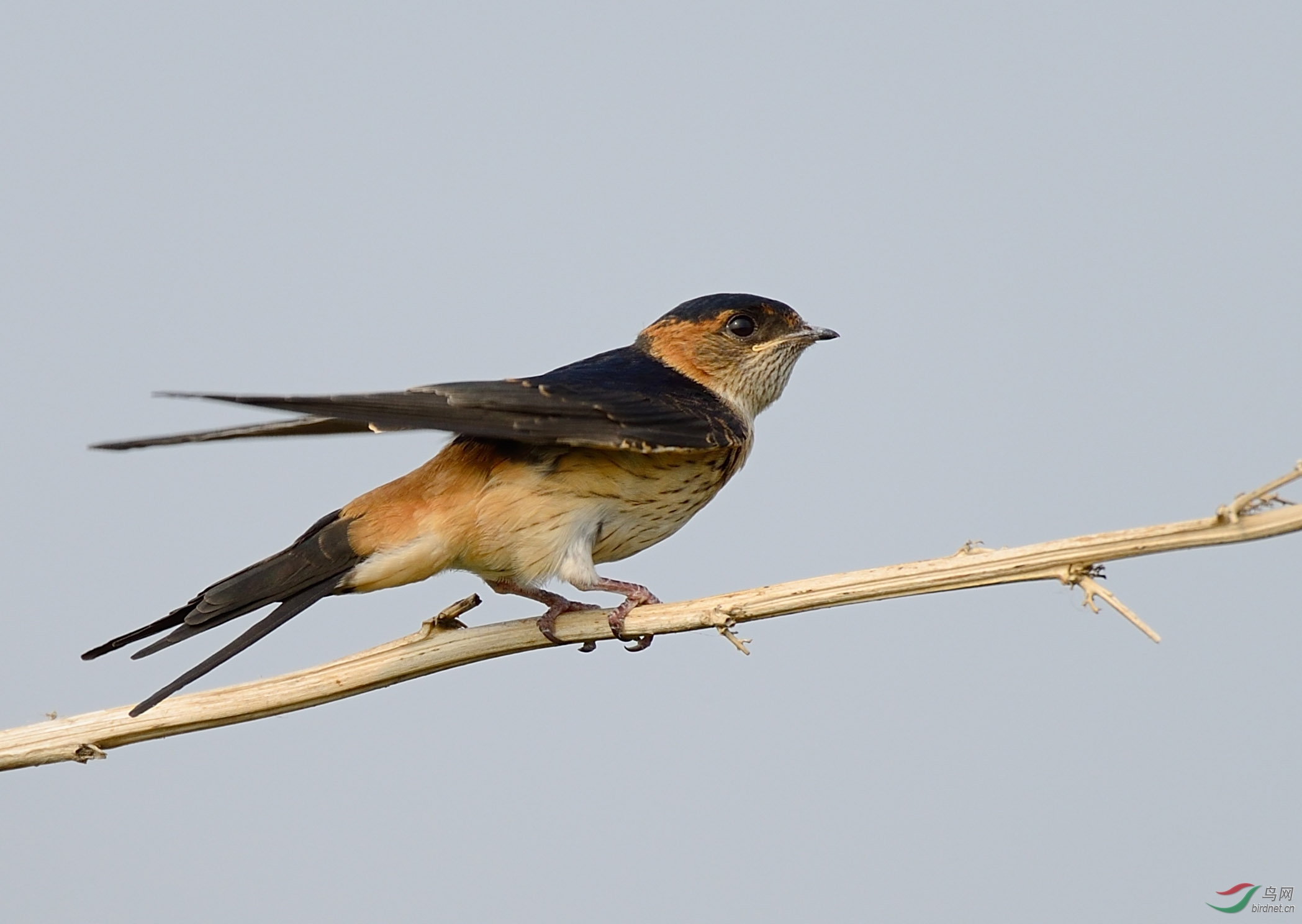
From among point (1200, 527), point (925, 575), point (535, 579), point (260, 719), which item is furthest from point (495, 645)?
point (1200, 527)

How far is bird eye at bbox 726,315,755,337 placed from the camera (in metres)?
5.42

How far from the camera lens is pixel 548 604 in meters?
4.68

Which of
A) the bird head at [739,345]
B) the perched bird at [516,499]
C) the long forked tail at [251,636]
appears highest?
the bird head at [739,345]

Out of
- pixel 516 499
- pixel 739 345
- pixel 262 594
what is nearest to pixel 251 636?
pixel 262 594

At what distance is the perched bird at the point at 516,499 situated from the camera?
409 centimetres

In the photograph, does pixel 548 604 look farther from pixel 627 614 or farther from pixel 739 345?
pixel 739 345

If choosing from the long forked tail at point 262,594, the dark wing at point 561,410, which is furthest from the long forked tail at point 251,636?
the dark wing at point 561,410

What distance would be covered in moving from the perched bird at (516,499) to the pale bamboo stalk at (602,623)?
16 centimetres

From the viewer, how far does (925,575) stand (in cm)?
339

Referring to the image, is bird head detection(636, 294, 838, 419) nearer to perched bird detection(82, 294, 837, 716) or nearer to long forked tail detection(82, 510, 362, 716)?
perched bird detection(82, 294, 837, 716)

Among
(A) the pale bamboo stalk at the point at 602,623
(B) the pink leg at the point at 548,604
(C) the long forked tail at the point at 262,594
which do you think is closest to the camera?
(A) the pale bamboo stalk at the point at 602,623

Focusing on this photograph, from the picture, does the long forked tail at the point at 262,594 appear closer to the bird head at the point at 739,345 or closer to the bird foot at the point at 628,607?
the bird foot at the point at 628,607

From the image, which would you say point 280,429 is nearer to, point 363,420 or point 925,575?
point 363,420

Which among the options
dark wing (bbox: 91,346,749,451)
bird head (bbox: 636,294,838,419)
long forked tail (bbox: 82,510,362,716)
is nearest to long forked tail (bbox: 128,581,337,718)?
long forked tail (bbox: 82,510,362,716)
